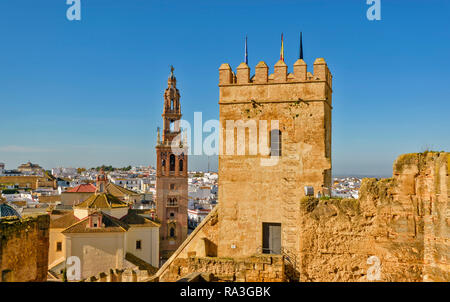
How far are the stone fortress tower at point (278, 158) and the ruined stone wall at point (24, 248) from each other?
6.33 meters

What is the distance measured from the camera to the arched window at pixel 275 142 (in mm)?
13211

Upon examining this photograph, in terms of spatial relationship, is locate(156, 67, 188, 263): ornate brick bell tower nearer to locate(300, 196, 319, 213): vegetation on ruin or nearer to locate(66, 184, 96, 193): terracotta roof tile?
locate(66, 184, 96, 193): terracotta roof tile

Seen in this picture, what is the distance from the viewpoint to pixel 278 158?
1319 cm

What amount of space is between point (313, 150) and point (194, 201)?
228 feet

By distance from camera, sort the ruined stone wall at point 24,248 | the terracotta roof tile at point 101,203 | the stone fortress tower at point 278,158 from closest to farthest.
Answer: the ruined stone wall at point 24,248, the stone fortress tower at point 278,158, the terracotta roof tile at point 101,203

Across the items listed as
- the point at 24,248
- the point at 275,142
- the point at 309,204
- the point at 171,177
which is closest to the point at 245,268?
the point at 309,204

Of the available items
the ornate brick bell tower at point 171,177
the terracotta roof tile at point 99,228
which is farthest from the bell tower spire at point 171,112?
the terracotta roof tile at point 99,228

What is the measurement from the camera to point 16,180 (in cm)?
10050

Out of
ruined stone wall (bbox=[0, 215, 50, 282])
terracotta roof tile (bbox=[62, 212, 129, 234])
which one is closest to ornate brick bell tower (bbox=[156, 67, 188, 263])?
terracotta roof tile (bbox=[62, 212, 129, 234])

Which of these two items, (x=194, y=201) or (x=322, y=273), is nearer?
(x=322, y=273)

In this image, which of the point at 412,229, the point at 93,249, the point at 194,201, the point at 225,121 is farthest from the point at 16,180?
the point at 412,229

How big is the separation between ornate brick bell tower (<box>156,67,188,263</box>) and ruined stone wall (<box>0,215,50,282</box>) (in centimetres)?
4421

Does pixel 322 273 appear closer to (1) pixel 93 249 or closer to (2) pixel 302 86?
(2) pixel 302 86

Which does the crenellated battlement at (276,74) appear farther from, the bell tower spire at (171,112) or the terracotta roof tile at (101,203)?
the bell tower spire at (171,112)
